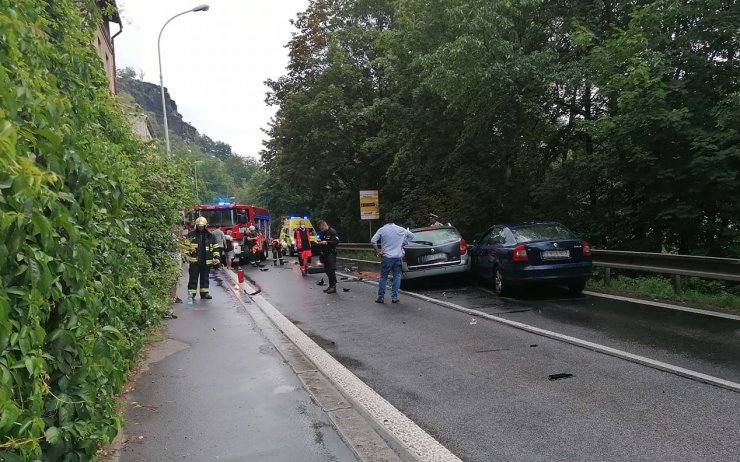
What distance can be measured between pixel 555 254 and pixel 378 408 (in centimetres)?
661

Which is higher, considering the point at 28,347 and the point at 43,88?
the point at 43,88

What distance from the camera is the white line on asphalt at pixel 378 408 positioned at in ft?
13.1

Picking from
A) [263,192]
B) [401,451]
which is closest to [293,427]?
[401,451]

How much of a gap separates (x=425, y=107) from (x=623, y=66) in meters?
10.1

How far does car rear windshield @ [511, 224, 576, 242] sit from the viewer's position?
35.4ft

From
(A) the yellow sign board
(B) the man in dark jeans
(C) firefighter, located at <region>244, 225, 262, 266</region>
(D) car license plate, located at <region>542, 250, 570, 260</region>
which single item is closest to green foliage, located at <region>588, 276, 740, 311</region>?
(D) car license plate, located at <region>542, 250, 570, 260</region>

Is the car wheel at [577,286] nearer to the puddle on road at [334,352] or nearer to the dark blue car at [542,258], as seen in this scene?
the dark blue car at [542,258]

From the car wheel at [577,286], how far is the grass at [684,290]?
1.74 ft

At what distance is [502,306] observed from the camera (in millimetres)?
10016

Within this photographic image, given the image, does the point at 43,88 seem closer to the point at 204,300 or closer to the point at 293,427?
the point at 293,427

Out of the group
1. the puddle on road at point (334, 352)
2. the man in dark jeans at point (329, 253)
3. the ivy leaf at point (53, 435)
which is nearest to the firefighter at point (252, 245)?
the man in dark jeans at point (329, 253)

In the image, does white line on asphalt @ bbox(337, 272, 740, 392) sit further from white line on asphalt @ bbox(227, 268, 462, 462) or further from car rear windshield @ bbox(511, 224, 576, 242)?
white line on asphalt @ bbox(227, 268, 462, 462)

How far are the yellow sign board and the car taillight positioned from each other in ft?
49.6

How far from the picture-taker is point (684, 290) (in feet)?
34.9
